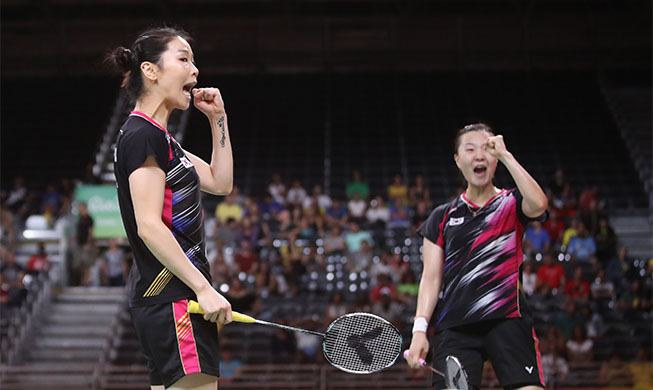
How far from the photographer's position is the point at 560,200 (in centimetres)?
1425

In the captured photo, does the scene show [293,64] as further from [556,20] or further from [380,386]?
[380,386]

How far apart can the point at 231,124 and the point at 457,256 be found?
A: 16.1m

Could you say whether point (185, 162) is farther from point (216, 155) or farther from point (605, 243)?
point (605, 243)

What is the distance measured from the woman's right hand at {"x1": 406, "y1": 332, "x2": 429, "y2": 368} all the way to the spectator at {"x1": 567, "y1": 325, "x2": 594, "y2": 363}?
734 centimetres

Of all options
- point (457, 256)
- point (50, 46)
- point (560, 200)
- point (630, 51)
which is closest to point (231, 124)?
point (50, 46)

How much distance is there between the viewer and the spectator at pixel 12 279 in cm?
1203

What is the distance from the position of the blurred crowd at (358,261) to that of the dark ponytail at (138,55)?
7.85 metres

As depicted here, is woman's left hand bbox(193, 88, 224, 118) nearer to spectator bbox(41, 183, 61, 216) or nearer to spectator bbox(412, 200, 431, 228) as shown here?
spectator bbox(412, 200, 431, 228)

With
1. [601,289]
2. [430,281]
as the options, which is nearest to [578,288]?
[601,289]

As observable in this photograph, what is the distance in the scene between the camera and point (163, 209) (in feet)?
9.34

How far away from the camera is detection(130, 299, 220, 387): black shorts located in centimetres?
277

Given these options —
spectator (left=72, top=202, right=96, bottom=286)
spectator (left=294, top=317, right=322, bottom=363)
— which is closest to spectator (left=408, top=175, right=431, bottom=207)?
spectator (left=294, top=317, right=322, bottom=363)

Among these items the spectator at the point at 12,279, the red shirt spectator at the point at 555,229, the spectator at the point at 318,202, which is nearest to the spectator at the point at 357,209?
the spectator at the point at 318,202

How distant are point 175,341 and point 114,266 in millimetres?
10751
